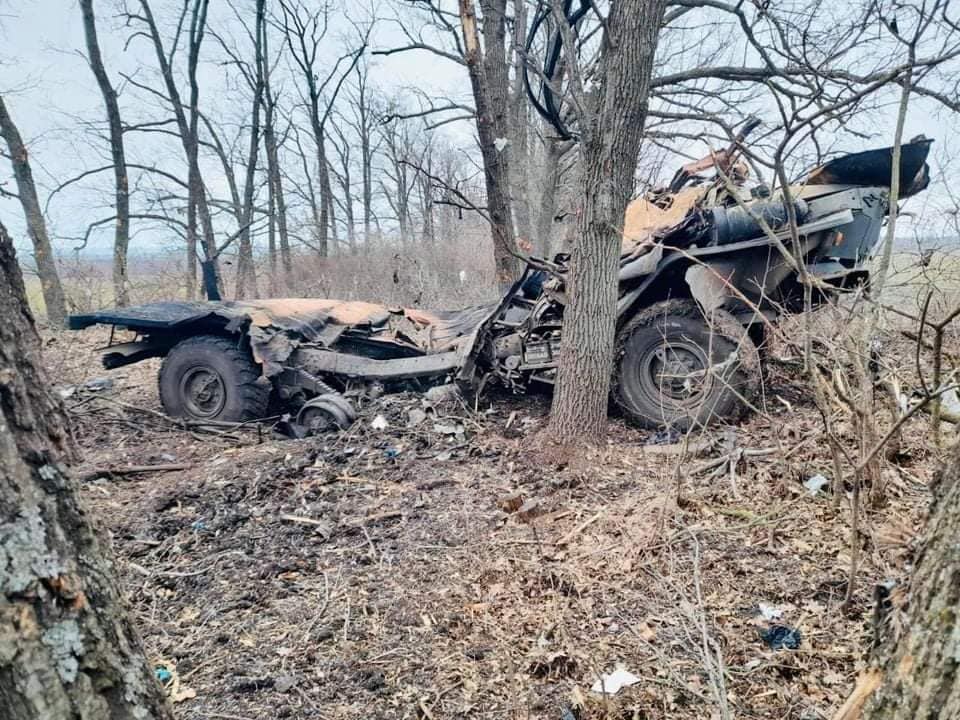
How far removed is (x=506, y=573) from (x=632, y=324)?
9.51 ft

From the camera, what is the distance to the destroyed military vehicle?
4.50 meters

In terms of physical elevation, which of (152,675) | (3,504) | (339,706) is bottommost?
(339,706)

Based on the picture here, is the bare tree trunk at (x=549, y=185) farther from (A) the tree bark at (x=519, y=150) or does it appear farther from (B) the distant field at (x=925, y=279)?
(B) the distant field at (x=925, y=279)

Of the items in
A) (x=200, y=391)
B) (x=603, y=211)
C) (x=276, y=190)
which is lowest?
(x=200, y=391)

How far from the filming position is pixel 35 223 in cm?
1180

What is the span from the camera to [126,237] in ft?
45.8

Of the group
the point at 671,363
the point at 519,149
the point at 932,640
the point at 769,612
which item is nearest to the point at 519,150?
the point at 519,149

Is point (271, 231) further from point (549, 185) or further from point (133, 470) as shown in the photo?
point (133, 470)

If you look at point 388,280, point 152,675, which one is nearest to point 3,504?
point 152,675

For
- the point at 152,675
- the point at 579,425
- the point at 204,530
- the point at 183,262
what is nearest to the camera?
the point at 152,675

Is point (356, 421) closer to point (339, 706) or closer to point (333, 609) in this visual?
point (333, 609)

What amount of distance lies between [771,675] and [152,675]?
211 centimetres

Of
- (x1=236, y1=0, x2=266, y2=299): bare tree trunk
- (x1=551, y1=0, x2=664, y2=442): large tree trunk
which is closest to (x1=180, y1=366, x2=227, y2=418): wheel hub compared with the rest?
(x1=551, y1=0, x2=664, y2=442): large tree trunk

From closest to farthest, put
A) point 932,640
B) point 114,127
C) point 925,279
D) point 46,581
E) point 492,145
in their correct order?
point 46,581
point 932,640
point 925,279
point 492,145
point 114,127
